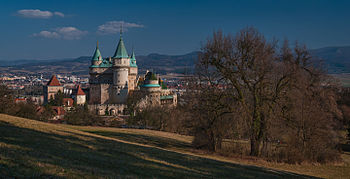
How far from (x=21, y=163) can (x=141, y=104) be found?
5061cm

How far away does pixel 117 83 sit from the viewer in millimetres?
71062

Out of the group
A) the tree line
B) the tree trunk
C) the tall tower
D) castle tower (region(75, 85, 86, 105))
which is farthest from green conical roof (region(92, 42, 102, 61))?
the tree trunk

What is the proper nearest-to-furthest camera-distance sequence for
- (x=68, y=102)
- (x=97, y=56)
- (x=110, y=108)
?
(x=68, y=102), (x=110, y=108), (x=97, y=56)

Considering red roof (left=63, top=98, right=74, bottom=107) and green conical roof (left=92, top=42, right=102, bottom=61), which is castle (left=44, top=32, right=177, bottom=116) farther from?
red roof (left=63, top=98, right=74, bottom=107)

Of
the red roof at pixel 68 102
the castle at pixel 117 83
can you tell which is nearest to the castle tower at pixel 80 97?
the castle at pixel 117 83

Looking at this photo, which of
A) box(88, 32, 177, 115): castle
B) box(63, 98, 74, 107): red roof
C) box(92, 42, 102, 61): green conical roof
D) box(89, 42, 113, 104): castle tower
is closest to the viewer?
box(63, 98, 74, 107): red roof

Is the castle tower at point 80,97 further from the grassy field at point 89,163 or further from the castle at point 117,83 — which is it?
the grassy field at point 89,163

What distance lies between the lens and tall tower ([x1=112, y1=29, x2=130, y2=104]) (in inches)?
2766

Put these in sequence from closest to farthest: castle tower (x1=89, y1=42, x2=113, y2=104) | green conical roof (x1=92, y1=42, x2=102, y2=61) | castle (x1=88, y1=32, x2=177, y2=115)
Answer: castle (x1=88, y1=32, x2=177, y2=115)
castle tower (x1=89, y1=42, x2=113, y2=104)
green conical roof (x1=92, y1=42, x2=102, y2=61)

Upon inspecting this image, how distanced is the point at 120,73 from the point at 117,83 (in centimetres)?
230

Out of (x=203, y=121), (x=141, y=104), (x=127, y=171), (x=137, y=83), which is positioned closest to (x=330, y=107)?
(x=203, y=121)

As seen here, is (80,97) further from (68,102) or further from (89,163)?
(89,163)

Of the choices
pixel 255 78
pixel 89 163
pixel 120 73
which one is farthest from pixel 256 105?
pixel 120 73

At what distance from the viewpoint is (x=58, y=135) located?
15.9 m
